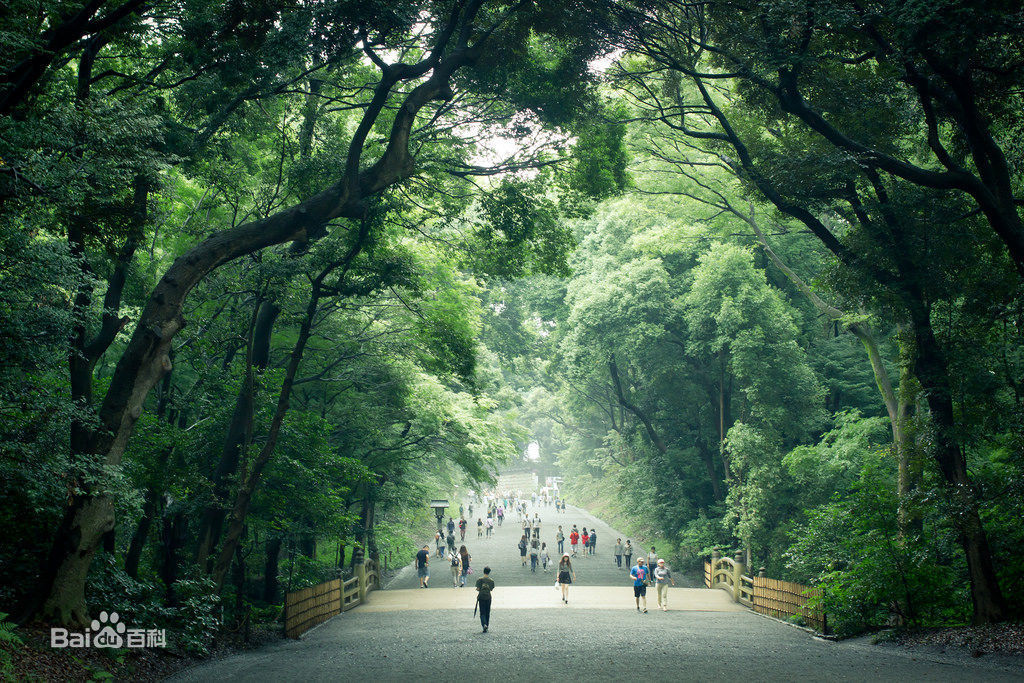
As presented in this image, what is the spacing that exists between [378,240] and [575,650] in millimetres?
7746

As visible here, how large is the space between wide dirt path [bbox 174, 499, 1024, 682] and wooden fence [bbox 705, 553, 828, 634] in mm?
386

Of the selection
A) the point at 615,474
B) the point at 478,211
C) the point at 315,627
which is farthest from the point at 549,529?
the point at 478,211

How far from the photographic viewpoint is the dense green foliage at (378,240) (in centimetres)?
802

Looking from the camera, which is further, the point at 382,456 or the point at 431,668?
the point at 382,456

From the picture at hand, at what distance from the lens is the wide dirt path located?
8.60 metres

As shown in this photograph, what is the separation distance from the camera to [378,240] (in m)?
12.8

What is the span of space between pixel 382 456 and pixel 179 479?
8242 millimetres

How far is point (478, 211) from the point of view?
45.6 feet

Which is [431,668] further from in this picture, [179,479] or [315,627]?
[315,627]

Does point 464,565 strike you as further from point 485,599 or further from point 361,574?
point 485,599

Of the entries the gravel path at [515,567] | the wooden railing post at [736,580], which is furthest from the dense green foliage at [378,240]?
the gravel path at [515,567]
